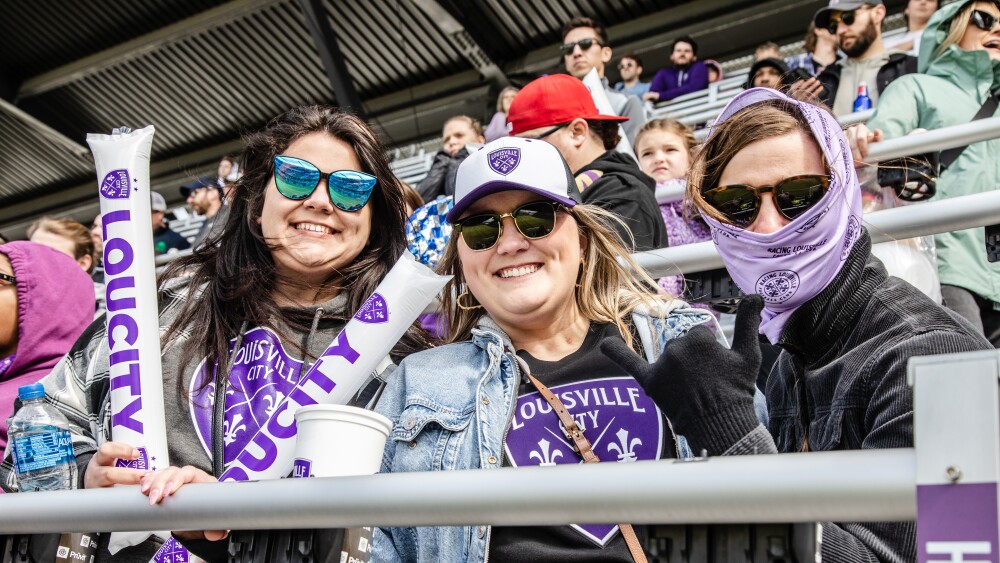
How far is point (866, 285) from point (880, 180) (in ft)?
4.58

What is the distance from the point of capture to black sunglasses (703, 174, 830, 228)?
81.5 inches

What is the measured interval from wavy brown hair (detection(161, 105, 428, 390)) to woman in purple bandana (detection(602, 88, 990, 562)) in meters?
0.97

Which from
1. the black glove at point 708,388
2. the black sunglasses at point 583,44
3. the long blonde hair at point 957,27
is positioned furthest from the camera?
the black sunglasses at point 583,44

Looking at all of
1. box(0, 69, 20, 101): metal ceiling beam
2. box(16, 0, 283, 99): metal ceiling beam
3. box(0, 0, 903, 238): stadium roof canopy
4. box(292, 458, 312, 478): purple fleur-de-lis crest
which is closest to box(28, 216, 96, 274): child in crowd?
box(292, 458, 312, 478): purple fleur-de-lis crest

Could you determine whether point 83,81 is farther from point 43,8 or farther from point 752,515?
point 752,515

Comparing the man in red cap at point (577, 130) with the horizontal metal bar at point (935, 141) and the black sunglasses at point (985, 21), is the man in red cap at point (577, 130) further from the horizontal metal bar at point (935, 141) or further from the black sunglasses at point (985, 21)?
the black sunglasses at point (985, 21)

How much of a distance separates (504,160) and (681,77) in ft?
24.6

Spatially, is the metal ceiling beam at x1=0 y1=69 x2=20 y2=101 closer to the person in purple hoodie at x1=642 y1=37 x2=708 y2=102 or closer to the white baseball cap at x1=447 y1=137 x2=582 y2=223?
the person in purple hoodie at x1=642 y1=37 x2=708 y2=102

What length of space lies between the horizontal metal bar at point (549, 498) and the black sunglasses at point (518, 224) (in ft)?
3.19

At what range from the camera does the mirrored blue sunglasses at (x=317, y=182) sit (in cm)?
272

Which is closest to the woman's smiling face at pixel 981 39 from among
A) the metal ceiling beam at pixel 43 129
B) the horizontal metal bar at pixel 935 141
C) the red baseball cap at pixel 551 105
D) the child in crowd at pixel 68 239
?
the horizontal metal bar at pixel 935 141

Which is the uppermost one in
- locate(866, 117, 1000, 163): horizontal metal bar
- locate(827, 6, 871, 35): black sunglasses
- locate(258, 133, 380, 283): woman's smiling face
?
locate(827, 6, 871, 35): black sunglasses

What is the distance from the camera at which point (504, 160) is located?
243cm

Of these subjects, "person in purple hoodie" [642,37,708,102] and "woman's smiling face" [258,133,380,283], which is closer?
"woman's smiling face" [258,133,380,283]
